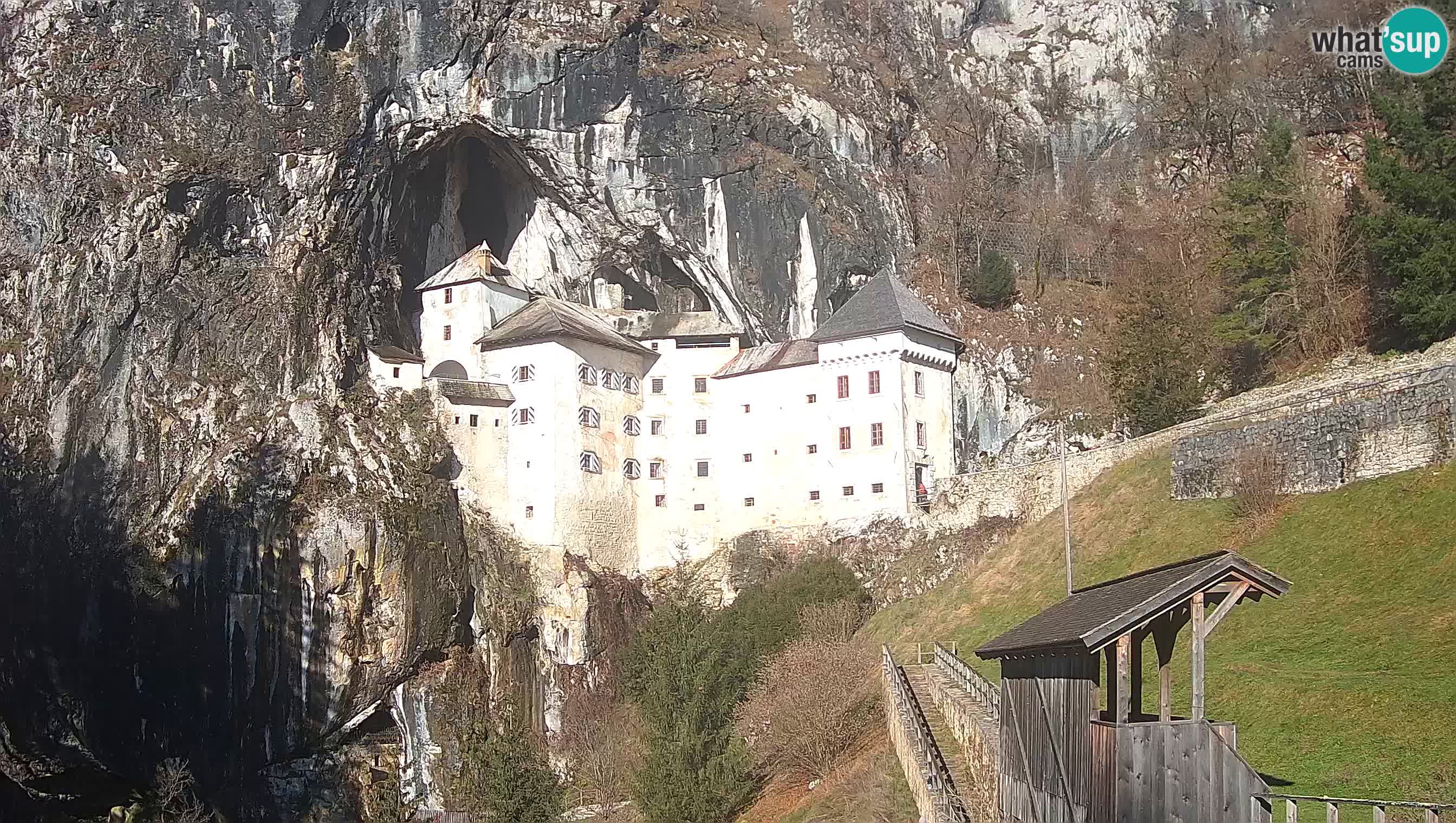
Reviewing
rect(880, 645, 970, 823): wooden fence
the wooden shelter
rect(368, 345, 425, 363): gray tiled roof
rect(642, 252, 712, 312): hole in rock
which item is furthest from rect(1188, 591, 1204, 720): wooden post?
rect(368, 345, 425, 363): gray tiled roof

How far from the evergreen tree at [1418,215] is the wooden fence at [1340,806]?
25.0 meters

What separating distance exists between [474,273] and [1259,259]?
83.9 ft

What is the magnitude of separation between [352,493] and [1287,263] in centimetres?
2882

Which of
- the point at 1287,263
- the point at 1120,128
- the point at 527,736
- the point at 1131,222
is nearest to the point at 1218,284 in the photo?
the point at 1287,263

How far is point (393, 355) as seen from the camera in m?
51.5

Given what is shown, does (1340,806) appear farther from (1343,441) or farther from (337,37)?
(337,37)

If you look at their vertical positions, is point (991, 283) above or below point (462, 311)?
above

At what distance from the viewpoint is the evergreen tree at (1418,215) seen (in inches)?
1480

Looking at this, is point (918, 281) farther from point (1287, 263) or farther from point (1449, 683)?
point (1449, 683)

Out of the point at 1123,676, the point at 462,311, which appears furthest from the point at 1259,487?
the point at 462,311

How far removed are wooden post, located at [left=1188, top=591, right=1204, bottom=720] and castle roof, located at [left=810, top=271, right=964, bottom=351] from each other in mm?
33857

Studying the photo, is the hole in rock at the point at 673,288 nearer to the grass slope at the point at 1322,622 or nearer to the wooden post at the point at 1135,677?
the grass slope at the point at 1322,622

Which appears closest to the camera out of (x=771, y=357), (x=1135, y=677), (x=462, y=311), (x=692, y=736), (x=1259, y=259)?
(x=1135, y=677)

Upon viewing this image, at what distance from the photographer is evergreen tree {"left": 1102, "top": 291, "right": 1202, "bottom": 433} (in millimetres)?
43781
